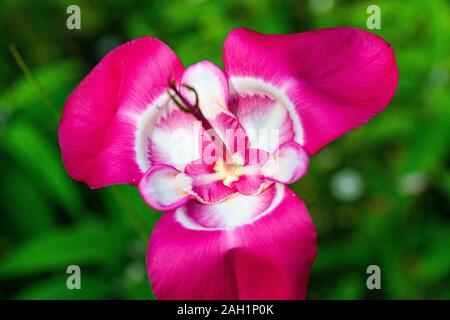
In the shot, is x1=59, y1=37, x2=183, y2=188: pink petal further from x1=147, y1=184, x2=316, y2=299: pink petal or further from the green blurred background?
the green blurred background

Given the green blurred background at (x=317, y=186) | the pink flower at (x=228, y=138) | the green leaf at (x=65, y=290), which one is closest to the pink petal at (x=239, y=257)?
the pink flower at (x=228, y=138)

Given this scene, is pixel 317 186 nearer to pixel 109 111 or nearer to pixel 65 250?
pixel 65 250

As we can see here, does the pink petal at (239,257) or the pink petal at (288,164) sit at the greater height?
the pink petal at (288,164)

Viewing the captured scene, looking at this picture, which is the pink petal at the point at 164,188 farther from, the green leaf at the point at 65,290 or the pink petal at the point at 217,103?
the green leaf at the point at 65,290

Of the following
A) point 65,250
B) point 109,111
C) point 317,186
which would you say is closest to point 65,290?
point 65,250

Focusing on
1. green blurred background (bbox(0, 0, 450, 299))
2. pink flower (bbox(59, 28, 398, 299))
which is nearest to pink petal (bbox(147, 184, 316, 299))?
pink flower (bbox(59, 28, 398, 299))

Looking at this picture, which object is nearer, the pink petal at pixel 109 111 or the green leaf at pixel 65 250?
the pink petal at pixel 109 111
